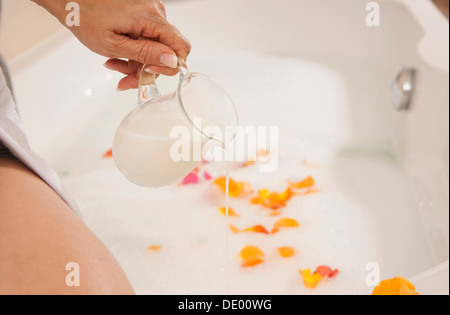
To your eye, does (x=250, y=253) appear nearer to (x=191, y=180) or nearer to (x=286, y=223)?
(x=286, y=223)

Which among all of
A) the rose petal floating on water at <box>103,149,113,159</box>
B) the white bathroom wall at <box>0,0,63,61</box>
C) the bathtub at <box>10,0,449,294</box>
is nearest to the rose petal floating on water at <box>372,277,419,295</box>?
the bathtub at <box>10,0,449,294</box>

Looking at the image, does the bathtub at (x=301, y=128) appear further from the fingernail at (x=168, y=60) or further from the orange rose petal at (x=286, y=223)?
the fingernail at (x=168, y=60)

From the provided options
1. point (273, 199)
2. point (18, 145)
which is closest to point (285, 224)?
point (273, 199)

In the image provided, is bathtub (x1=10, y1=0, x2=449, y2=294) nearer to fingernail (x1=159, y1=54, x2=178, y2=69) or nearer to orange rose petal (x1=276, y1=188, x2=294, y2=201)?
orange rose petal (x1=276, y1=188, x2=294, y2=201)

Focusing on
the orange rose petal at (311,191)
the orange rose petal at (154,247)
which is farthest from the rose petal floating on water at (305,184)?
the orange rose petal at (154,247)

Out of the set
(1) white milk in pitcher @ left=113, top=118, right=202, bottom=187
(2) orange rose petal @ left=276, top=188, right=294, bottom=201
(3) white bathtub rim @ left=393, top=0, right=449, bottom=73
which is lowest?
(1) white milk in pitcher @ left=113, top=118, right=202, bottom=187

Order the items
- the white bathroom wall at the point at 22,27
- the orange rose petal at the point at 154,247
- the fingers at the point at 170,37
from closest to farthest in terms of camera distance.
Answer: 1. the fingers at the point at 170,37
2. the orange rose petal at the point at 154,247
3. the white bathroom wall at the point at 22,27

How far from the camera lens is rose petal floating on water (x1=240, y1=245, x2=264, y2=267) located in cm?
132

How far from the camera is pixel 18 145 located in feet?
2.57

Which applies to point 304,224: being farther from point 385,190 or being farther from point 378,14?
point 378,14

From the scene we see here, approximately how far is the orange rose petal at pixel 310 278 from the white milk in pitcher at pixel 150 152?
546mm

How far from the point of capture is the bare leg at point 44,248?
580 millimetres

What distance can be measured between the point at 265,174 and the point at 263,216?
0.70ft
